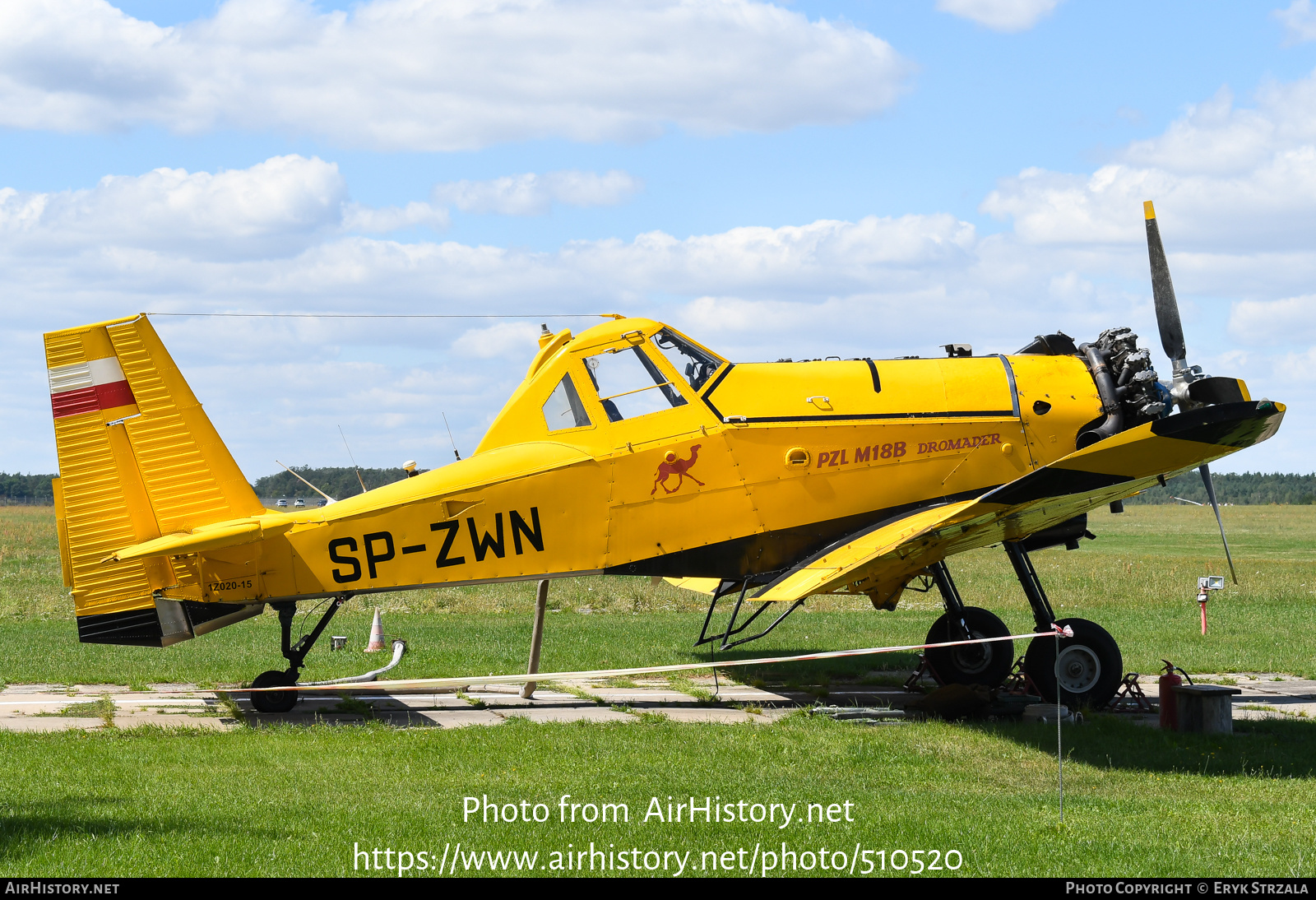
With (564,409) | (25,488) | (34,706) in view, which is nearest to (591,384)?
(564,409)

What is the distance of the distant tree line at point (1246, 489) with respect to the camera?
14925cm

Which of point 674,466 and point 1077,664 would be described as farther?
point 1077,664

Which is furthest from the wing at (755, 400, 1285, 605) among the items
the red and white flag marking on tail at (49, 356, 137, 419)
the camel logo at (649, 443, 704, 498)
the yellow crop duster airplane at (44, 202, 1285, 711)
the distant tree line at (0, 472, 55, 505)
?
the distant tree line at (0, 472, 55, 505)

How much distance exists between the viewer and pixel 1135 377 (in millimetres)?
11516

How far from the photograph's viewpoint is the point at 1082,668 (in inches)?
445

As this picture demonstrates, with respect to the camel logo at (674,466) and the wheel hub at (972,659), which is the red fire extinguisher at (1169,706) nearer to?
the wheel hub at (972,659)

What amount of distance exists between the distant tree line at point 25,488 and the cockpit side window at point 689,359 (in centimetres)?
13891

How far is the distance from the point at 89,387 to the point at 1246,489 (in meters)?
176

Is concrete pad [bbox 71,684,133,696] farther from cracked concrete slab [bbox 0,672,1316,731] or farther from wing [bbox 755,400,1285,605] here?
wing [bbox 755,400,1285,605]

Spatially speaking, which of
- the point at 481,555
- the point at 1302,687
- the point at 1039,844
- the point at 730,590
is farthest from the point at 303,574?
the point at 1302,687

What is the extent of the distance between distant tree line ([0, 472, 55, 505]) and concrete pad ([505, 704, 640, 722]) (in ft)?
452

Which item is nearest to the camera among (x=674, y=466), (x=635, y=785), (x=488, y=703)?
(x=635, y=785)

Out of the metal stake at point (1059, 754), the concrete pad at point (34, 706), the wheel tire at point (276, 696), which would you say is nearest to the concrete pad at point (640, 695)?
the wheel tire at point (276, 696)

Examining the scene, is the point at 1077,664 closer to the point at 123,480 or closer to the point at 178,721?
the point at 178,721
